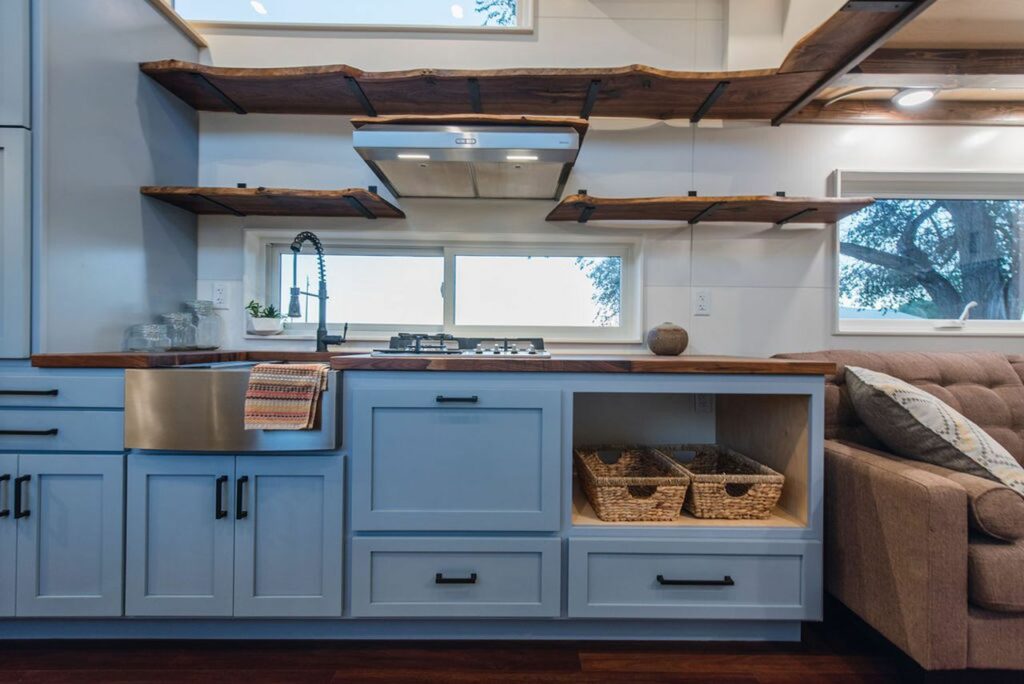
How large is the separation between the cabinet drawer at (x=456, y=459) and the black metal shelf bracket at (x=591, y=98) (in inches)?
45.7

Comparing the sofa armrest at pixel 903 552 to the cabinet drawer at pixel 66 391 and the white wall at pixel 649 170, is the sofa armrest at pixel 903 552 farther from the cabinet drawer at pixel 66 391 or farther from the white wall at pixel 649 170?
the cabinet drawer at pixel 66 391

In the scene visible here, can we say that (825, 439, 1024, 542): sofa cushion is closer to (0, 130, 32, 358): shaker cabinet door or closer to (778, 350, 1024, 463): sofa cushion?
(778, 350, 1024, 463): sofa cushion

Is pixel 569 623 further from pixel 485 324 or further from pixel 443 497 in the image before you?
pixel 485 324

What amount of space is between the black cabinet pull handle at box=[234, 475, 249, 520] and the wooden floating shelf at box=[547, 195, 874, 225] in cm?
140

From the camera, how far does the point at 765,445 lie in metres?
1.69

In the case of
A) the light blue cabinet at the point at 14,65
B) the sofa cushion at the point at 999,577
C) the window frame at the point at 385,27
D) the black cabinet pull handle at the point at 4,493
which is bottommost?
the sofa cushion at the point at 999,577

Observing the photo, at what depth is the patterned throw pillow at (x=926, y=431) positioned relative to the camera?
1.29 metres

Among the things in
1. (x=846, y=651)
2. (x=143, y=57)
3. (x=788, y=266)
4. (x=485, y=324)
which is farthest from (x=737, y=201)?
(x=143, y=57)

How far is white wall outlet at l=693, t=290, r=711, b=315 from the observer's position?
2.06 m

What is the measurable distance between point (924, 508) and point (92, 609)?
7.43 ft

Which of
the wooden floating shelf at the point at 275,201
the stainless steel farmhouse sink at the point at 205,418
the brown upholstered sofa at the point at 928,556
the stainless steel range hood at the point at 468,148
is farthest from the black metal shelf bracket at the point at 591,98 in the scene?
the brown upholstered sofa at the point at 928,556

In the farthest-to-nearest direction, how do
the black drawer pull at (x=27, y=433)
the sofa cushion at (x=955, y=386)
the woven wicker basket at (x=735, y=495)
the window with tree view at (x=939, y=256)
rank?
1. the window with tree view at (x=939, y=256)
2. the sofa cushion at (x=955, y=386)
3. the woven wicker basket at (x=735, y=495)
4. the black drawer pull at (x=27, y=433)

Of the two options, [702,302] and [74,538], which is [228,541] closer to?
[74,538]

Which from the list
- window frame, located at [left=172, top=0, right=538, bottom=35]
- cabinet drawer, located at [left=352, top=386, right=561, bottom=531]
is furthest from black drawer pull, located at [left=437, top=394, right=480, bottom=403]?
window frame, located at [left=172, top=0, right=538, bottom=35]
